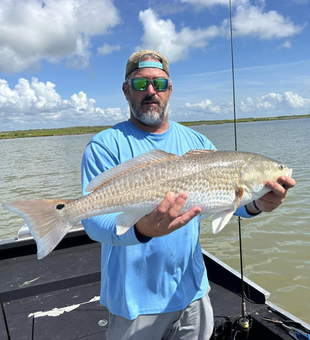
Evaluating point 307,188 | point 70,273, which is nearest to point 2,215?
point 70,273

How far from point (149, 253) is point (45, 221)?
0.94m

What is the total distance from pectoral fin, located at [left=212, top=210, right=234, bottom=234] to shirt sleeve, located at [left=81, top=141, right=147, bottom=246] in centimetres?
94

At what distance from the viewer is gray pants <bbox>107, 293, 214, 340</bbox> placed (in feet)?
8.42

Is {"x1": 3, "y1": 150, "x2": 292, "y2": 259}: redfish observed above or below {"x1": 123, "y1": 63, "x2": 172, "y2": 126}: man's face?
below

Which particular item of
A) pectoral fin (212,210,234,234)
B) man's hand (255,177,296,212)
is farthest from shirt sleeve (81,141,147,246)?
man's hand (255,177,296,212)

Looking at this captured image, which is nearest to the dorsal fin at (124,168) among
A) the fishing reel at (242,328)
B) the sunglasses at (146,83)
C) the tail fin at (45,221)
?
the tail fin at (45,221)

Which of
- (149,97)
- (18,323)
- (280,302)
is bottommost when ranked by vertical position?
(280,302)

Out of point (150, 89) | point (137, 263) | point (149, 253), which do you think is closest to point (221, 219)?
point (149, 253)

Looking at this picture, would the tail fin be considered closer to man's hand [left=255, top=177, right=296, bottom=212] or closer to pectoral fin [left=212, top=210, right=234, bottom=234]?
pectoral fin [left=212, top=210, right=234, bottom=234]

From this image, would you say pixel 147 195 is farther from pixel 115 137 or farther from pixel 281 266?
pixel 281 266

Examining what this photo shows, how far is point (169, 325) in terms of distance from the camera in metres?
2.73

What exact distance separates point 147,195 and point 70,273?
3.32 m

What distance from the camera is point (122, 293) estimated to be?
2564 millimetres

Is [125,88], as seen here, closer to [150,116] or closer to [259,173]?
[150,116]
